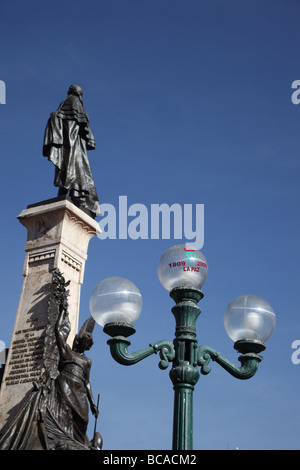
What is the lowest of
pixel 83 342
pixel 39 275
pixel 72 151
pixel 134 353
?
pixel 134 353

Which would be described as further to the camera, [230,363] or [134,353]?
[230,363]

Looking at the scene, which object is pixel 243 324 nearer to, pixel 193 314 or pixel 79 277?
pixel 193 314

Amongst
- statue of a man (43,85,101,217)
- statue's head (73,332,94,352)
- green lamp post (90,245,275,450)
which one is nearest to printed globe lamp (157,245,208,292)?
green lamp post (90,245,275,450)

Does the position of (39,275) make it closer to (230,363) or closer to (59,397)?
(59,397)

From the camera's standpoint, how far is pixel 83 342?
11.1m

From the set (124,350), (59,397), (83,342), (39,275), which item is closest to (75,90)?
(39,275)

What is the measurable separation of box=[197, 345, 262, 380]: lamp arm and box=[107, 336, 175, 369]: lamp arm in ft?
1.00

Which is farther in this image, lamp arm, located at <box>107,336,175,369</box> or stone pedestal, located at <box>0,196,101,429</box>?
stone pedestal, located at <box>0,196,101,429</box>

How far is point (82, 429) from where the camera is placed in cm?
1049

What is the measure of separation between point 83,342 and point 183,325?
5059 mm

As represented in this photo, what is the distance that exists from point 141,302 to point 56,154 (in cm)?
743

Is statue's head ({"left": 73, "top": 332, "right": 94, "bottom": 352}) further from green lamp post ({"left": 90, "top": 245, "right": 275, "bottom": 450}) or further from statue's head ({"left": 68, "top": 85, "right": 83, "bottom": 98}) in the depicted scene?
statue's head ({"left": 68, "top": 85, "right": 83, "bottom": 98})

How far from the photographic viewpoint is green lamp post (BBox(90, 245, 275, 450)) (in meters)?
6.00
